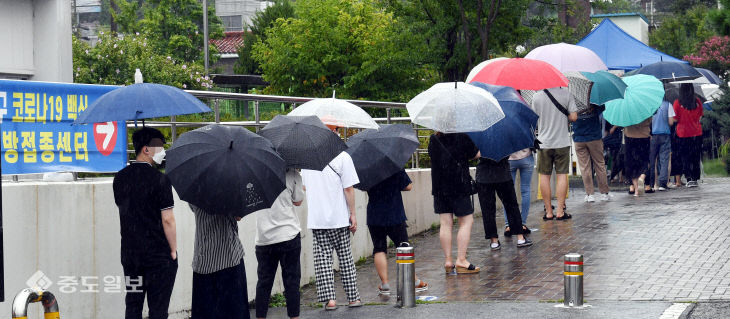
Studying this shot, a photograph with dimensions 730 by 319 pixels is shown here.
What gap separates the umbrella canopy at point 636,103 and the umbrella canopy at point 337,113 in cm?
691

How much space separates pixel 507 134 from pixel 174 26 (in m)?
42.6

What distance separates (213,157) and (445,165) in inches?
148

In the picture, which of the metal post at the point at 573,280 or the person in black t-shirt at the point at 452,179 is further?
the person in black t-shirt at the point at 452,179

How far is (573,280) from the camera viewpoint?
794 centimetres

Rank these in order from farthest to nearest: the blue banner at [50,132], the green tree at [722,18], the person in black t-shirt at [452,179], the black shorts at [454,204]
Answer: the green tree at [722,18], the black shorts at [454,204], the person in black t-shirt at [452,179], the blue banner at [50,132]

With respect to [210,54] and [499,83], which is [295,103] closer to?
[499,83]

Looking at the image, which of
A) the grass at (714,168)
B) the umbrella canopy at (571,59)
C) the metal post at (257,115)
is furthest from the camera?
the grass at (714,168)

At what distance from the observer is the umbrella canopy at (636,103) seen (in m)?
14.3

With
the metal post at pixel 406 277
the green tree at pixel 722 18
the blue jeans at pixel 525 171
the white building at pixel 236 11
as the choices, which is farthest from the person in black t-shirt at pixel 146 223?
the white building at pixel 236 11

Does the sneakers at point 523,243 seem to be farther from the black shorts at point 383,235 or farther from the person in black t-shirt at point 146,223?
the person in black t-shirt at point 146,223

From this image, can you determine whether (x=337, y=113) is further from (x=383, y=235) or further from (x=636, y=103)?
(x=636, y=103)

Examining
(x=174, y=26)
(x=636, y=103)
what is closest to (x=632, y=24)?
(x=174, y=26)

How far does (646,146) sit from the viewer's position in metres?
15.5

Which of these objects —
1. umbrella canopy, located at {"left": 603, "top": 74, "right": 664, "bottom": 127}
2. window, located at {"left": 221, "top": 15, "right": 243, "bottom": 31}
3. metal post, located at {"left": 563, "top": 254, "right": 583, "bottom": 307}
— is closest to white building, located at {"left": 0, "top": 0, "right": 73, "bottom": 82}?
umbrella canopy, located at {"left": 603, "top": 74, "right": 664, "bottom": 127}
